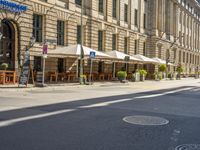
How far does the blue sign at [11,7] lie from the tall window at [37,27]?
6.49 ft

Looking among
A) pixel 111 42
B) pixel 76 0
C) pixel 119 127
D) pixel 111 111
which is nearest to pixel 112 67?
pixel 111 42

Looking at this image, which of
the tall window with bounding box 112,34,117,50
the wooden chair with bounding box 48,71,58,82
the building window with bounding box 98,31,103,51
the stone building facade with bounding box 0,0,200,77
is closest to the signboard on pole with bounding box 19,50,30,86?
the stone building facade with bounding box 0,0,200,77

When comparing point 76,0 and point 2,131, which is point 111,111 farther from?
point 76,0

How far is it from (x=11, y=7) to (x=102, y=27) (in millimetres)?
Result: 15321

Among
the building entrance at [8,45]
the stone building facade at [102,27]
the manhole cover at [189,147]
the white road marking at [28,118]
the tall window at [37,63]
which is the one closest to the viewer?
the manhole cover at [189,147]

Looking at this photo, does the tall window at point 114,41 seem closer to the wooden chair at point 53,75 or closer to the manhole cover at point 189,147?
the wooden chair at point 53,75

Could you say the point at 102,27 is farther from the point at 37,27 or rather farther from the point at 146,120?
the point at 146,120

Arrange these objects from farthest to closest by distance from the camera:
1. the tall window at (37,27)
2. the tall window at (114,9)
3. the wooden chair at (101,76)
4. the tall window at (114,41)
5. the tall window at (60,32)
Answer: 1. the tall window at (114,9)
2. the tall window at (114,41)
3. the wooden chair at (101,76)
4. the tall window at (60,32)
5. the tall window at (37,27)

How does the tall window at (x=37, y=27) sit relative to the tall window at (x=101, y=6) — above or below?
below

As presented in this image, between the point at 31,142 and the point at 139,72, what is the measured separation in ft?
118

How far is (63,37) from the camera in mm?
33938

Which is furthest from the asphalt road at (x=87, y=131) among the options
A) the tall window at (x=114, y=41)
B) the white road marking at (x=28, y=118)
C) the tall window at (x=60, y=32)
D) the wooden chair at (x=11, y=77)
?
the tall window at (x=114, y=41)

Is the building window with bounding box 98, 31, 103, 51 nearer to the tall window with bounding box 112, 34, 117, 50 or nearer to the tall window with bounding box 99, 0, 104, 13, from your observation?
the tall window with bounding box 99, 0, 104, 13

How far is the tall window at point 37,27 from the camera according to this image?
30.2 m
